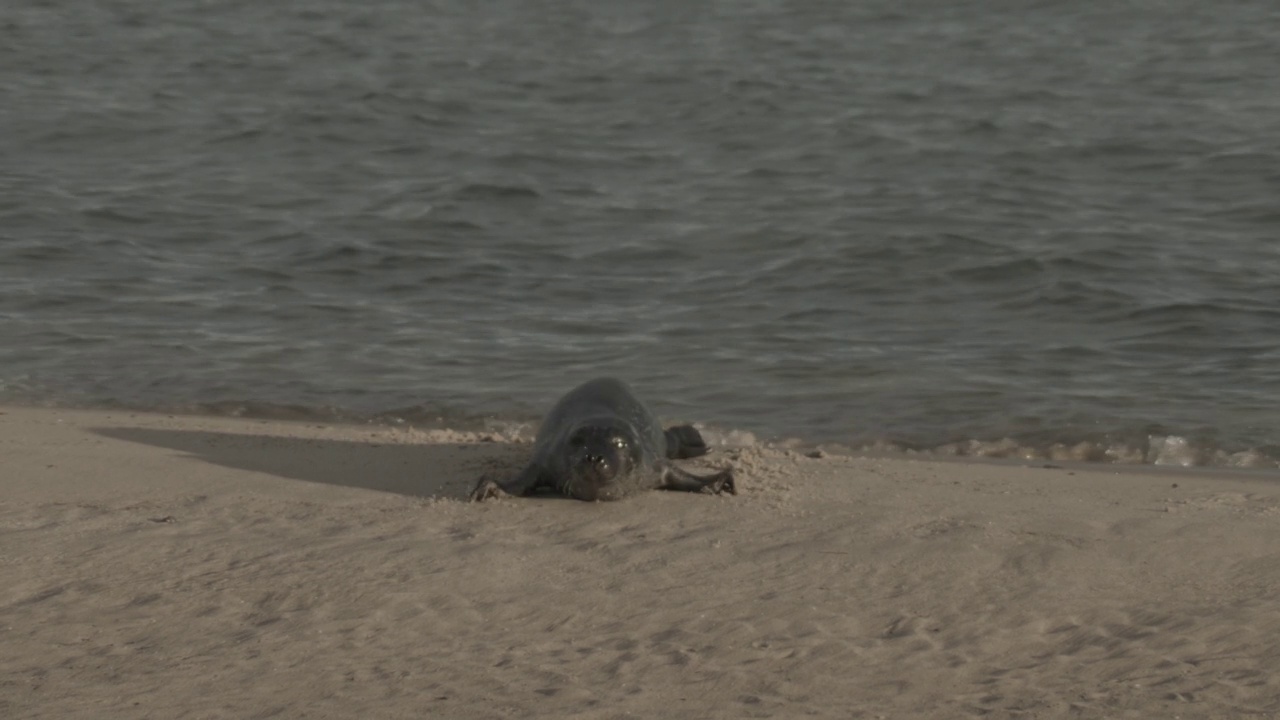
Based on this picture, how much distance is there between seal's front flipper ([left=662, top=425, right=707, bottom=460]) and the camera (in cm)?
729

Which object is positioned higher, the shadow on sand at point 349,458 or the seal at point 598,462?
the seal at point 598,462

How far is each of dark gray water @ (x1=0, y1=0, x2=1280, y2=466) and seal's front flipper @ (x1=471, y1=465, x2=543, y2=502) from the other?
2087 mm

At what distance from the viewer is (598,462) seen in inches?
251

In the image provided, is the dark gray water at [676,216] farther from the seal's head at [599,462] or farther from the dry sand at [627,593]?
the seal's head at [599,462]

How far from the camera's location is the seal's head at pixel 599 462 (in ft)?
21.0

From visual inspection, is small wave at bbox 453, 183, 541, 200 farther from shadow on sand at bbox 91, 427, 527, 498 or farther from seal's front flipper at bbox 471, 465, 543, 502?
seal's front flipper at bbox 471, 465, 543, 502

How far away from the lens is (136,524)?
6.11 metres

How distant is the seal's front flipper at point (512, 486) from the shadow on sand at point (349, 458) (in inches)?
5.8

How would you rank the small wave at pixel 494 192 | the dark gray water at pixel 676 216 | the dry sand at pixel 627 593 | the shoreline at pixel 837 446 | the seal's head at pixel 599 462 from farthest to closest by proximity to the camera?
the small wave at pixel 494 192, the dark gray water at pixel 676 216, the shoreline at pixel 837 446, the seal's head at pixel 599 462, the dry sand at pixel 627 593

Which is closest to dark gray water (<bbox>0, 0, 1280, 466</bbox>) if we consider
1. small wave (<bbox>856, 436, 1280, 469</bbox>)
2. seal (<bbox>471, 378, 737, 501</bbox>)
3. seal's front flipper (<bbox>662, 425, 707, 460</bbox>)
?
small wave (<bbox>856, 436, 1280, 469</bbox>)

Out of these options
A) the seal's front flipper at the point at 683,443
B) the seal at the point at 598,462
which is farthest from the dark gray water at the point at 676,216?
the seal at the point at 598,462

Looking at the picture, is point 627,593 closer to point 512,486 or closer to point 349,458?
point 512,486

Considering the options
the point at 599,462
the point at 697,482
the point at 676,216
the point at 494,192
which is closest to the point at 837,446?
the point at 697,482

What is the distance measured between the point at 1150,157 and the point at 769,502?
8.92 metres
